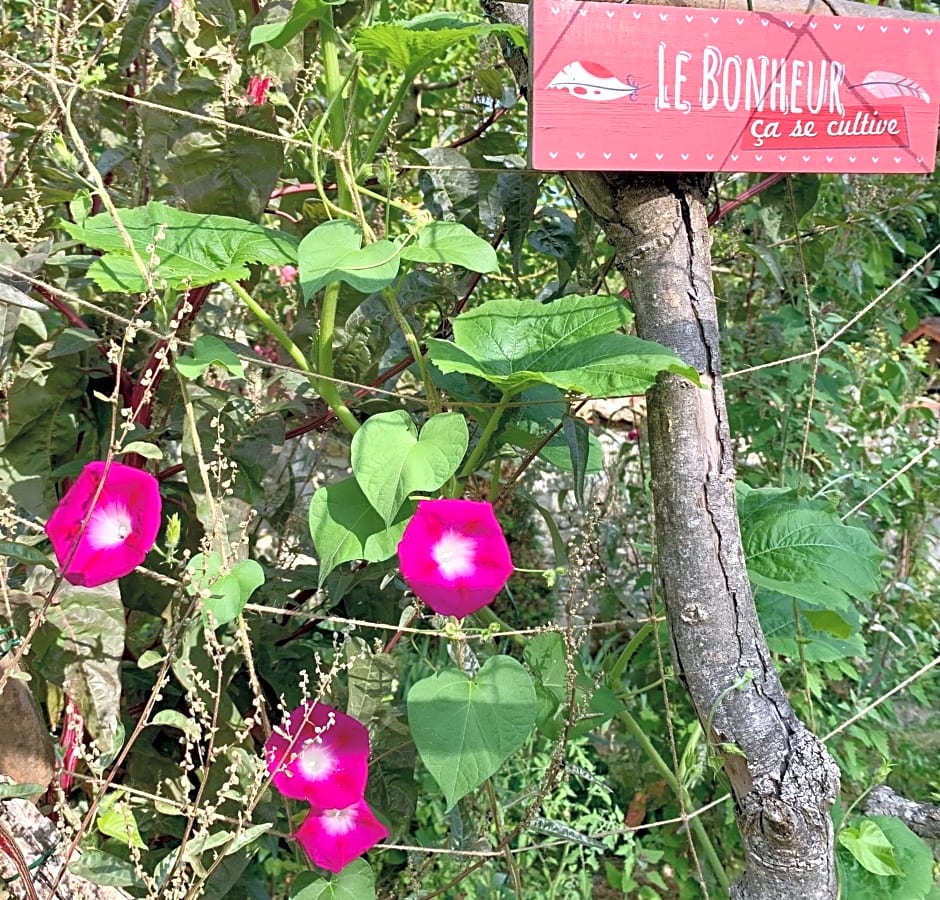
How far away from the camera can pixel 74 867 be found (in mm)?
731

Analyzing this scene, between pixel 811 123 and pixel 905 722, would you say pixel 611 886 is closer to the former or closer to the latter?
pixel 905 722

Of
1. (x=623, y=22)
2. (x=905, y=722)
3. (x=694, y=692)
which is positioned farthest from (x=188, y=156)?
(x=905, y=722)

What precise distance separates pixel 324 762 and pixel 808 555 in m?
0.51

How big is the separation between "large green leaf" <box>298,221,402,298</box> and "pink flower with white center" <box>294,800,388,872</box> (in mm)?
454

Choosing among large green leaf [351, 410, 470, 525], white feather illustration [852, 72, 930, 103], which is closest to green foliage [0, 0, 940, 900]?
large green leaf [351, 410, 470, 525]

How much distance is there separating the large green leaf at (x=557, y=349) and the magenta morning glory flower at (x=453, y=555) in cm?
11

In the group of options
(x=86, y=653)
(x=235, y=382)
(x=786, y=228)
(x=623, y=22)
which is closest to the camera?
(x=623, y=22)

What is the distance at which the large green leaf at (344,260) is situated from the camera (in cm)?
64

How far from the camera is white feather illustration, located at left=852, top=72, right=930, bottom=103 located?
2.51 ft

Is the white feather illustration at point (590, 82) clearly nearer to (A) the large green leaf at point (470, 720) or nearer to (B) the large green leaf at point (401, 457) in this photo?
(B) the large green leaf at point (401, 457)

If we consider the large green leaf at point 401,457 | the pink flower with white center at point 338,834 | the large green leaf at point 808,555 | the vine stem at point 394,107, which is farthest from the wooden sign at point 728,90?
the pink flower with white center at point 338,834

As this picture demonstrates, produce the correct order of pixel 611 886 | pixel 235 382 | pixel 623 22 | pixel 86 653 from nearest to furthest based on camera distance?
pixel 623 22, pixel 86 653, pixel 235 382, pixel 611 886

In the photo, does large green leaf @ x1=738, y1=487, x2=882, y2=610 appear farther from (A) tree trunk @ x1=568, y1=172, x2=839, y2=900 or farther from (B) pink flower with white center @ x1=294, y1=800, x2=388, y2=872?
(B) pink flower with white center @ x1=294, y1=800, x2=388, y2=872

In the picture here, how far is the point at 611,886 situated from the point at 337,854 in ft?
2.98
